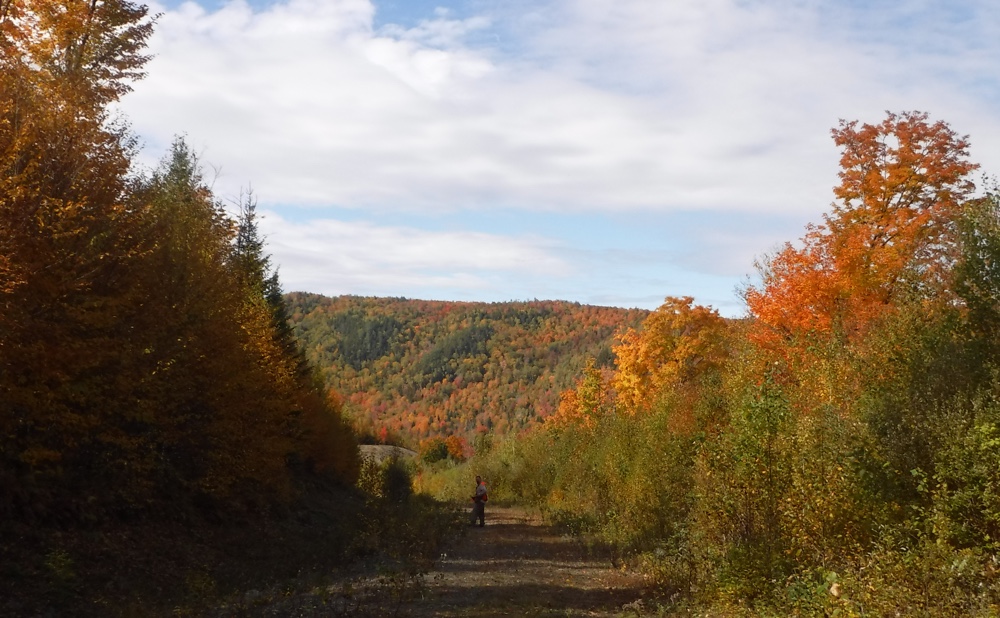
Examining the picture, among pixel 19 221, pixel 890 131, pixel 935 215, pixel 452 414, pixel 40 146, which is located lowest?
pixel 452 414

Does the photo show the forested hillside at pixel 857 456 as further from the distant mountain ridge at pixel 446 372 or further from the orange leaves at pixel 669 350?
the distant mountain ridge at pixel 446 372

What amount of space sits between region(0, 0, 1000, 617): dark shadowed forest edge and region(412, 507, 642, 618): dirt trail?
15 cm

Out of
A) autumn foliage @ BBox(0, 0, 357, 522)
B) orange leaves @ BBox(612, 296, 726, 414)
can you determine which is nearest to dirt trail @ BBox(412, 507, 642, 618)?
autumn foliage @ BBox(0, 0, 357, 522)

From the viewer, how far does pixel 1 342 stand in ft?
46.2

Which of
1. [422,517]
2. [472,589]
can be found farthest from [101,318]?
[422,517]

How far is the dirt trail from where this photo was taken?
574 inches

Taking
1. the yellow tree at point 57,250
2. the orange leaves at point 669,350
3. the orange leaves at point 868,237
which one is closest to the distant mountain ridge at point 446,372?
the orange leaves at point 669,350

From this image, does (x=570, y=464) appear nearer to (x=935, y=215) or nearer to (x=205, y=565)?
(x=935, y=215)

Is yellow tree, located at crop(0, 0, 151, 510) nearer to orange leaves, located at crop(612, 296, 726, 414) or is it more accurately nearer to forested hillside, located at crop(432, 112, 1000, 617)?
forested hillside, located at crop(432, 112, 1000, 617)

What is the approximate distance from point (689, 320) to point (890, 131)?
52.7ft

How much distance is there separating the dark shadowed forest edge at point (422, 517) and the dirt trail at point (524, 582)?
15cm

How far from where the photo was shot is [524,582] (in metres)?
18.5

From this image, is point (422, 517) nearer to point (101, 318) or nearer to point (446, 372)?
point (101, 318)

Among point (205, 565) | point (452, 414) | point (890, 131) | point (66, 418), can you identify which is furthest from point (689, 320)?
point (452, 414)
